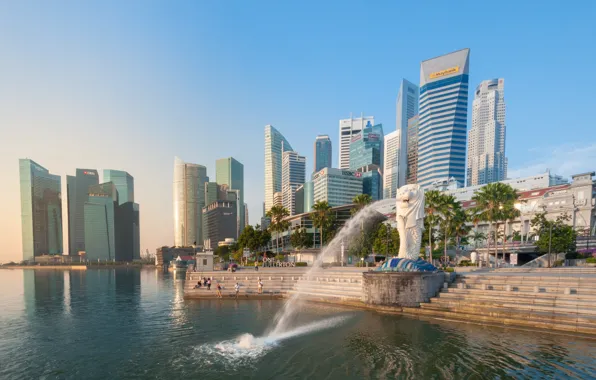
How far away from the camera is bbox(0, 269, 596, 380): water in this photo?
609 inches

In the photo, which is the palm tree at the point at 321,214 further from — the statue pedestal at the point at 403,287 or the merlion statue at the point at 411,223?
the statue pedestal at the point at 403,287

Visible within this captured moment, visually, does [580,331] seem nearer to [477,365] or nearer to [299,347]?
[477,365]

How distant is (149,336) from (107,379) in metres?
7.72

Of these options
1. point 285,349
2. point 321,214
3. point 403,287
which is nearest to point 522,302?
point 403,287

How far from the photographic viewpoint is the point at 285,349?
1867 cm

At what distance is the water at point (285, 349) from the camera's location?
50.8 feet

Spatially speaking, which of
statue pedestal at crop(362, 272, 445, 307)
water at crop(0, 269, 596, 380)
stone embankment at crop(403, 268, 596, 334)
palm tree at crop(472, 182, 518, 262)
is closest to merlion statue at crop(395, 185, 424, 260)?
statue pedestal at crop(362, 272, 445, 307)

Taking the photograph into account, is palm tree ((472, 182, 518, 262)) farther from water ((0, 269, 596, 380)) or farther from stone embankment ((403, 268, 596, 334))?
water ((0, 269, 596, 380))

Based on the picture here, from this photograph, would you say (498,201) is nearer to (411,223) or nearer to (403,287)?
(411,223)

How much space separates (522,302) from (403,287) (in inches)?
351

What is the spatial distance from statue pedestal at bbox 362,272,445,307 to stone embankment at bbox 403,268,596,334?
76 centimetres

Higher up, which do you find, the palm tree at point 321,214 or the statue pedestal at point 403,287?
the palm tree at point 321,214

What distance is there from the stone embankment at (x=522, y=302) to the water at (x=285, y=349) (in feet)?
5.30

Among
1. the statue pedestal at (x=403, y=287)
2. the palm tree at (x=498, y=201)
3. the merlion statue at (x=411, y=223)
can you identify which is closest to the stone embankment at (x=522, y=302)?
the statue pedestal at (x=403, y=287)
